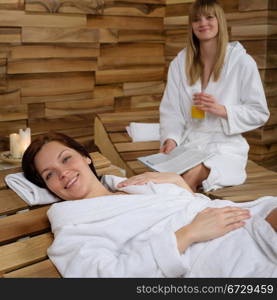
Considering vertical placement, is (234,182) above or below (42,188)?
below

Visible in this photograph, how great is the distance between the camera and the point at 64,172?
1.60 metres

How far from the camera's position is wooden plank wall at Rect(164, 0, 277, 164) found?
370 centimetres

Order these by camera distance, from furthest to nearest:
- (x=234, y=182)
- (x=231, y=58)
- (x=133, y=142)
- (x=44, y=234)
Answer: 1. (x=133, y=142)
2. (x=231, y=58)
3. (x=234, y=182)
4. (x=44, y=234)

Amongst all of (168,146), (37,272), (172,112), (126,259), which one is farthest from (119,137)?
(126,259)

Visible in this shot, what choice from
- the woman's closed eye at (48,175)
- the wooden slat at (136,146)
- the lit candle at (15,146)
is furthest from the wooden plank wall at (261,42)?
the woman's closed eye at (48,175)

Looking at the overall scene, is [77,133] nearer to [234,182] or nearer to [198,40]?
[198,40]

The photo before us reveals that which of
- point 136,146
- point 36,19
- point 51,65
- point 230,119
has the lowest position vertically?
point 136,146

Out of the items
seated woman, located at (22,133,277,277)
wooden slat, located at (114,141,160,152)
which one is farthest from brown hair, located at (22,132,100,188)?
wooden slat, located at (114,141,160,152)

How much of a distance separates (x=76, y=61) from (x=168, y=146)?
1.51 metres

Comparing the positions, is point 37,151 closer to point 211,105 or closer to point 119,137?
point 211,105

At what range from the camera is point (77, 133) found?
Result: 13.4 ft

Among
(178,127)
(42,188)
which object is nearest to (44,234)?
(42,188)

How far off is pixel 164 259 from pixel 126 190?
473 mm

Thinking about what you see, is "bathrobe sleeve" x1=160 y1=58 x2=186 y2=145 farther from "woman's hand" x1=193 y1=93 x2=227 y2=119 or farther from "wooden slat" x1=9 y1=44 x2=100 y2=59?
"wooden slat" x1=9 y1=44 x2=100 y2=59
